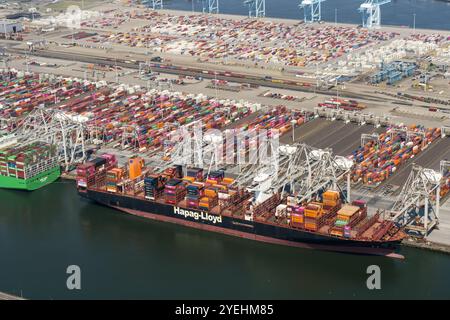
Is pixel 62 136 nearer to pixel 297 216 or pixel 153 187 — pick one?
pixel 153 187

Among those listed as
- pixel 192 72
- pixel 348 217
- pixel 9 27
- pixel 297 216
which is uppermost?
pixel 9 27

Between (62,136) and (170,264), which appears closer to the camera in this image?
(170,264)

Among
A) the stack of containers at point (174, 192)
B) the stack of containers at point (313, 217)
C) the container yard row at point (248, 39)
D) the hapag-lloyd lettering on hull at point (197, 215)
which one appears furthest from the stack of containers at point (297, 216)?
the container yard row at point (248, 39)

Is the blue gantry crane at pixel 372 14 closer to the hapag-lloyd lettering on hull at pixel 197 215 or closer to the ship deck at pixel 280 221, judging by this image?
the ship deck at pixel 280 221

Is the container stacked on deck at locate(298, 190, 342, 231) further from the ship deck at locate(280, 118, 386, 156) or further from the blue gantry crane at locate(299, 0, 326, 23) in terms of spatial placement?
the blue gantry crane at locate(299, 0, 326, 23)

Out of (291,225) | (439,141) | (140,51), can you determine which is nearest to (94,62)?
(140,51)

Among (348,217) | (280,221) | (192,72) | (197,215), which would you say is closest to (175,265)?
(197,215)
